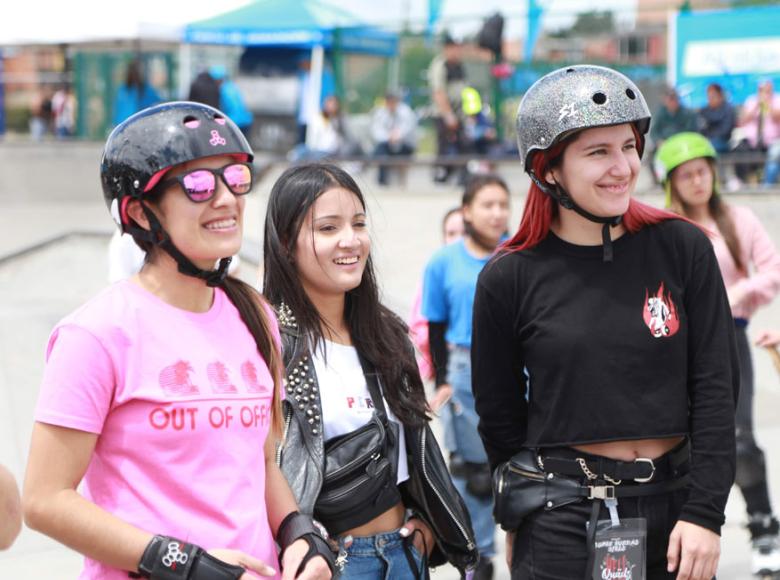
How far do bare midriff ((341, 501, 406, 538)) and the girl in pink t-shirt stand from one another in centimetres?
54

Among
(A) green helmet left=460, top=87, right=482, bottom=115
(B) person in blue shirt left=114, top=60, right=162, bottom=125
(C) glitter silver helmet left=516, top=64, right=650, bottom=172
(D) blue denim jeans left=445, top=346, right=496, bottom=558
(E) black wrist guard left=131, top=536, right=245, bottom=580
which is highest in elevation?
(B) person in blue shirt left=114, top=60, right=162, bottom=125

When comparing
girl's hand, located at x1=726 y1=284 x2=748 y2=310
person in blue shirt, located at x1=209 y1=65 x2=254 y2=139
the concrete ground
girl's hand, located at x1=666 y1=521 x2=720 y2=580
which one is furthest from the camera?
person in blue shirt, located at x1=209 y1=65 x2=254 y2=139

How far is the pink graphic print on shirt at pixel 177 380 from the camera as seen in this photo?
2.22 meters

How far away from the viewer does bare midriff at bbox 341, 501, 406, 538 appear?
3.04 metres

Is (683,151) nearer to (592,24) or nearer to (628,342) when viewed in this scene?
(628,342)

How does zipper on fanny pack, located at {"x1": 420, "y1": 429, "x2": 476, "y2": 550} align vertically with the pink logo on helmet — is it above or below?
below

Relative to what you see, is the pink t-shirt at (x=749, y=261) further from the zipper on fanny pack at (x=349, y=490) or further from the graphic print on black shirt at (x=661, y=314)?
the zipper on fanny pack at (x=349, y=490)

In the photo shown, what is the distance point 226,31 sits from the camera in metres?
20.7

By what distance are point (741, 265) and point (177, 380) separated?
3691 mm

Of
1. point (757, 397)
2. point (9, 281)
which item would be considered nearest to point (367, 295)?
point (757, 397)

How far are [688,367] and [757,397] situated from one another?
5.61m

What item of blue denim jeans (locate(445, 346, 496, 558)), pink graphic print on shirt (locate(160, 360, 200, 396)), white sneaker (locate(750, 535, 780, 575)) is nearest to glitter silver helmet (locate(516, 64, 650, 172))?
pink graphic print on shirt (locate(160, 360, 200, 396))

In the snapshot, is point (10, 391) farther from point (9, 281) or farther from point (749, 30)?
point (749, 30)

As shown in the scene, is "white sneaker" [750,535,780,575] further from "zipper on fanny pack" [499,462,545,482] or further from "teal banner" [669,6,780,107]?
"teal banner" [669,6,780,107]
